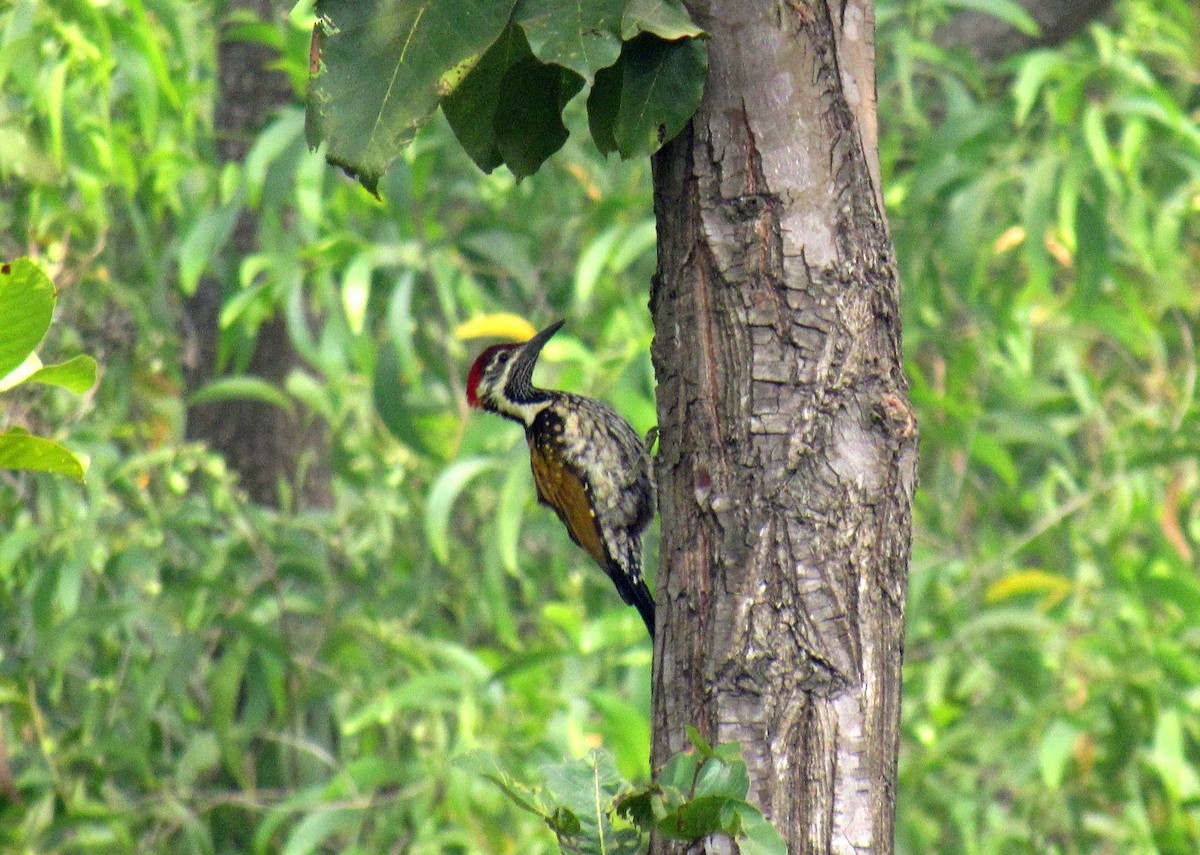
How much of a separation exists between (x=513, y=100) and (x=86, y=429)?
2834 mm

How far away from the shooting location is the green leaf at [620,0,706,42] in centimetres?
165

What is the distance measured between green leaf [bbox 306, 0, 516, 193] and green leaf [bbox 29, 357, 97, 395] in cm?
51

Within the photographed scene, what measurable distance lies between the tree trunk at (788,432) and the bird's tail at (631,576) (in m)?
1.94

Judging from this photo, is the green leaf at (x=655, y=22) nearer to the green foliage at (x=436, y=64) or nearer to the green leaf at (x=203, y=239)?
the green foliage at (x=436, y=64)

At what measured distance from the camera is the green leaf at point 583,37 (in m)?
1.66

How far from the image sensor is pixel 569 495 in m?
3.90

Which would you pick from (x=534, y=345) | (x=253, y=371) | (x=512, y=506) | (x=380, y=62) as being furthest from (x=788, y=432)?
(x=253, y=371)

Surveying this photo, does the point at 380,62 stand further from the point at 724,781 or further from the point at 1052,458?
the point at 1052,458

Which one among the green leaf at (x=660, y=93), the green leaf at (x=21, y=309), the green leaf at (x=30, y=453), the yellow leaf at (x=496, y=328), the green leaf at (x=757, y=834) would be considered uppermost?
the yellow leaf at (x=496, y=328)

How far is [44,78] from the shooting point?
377 centimetres

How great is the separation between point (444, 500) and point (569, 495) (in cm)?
43

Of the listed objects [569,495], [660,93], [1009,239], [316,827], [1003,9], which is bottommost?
[316,827]

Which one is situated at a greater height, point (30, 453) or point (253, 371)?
point (253, 371)

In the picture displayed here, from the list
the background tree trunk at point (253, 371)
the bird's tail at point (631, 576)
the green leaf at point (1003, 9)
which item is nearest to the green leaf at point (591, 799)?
the bird's tail at point (631, 576)
